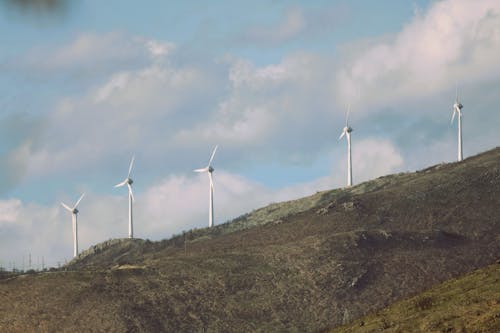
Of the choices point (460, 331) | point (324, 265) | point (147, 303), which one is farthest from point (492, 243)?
point (460, 331)

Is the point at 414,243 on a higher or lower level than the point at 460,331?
higher

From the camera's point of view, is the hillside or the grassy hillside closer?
the grassy hillside

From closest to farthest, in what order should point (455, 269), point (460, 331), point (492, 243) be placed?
point (460, 331) < point (455, 269) < point (492, 243)

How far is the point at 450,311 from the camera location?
7262 centimetres

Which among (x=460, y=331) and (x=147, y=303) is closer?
(x=460, y=331)

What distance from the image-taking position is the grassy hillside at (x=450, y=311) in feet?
222

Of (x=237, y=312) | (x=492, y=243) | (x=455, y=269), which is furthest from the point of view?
(x=492, y=243)

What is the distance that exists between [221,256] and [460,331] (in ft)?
437

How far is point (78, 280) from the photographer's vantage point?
184 metres

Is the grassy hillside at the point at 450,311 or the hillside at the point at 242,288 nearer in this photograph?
the grassy hillside at the point at 450,311

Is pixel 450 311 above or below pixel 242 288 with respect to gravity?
below

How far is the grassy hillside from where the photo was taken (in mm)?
67750

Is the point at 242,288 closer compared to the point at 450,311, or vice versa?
the point at 450,311

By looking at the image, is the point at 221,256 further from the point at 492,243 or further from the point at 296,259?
the point at 492,243
